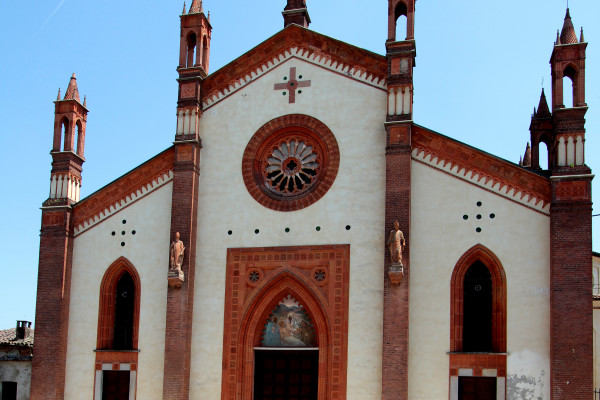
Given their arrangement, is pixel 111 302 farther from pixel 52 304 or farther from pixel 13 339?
pixel 13 339

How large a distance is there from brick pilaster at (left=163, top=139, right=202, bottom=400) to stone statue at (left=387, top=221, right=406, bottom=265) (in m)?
6.57

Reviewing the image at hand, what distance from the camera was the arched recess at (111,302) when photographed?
24875 mm

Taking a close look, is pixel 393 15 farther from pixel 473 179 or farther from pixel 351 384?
pixel 351 384

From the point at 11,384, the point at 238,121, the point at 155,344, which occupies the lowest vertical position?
the point at 11,384

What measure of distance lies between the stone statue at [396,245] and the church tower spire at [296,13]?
9.16 metres

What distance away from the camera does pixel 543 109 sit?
2977 cm

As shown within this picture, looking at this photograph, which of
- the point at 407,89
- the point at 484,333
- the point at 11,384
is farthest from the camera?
the point at 11,384

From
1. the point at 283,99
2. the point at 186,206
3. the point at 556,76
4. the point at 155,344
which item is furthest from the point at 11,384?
the point at 556,76

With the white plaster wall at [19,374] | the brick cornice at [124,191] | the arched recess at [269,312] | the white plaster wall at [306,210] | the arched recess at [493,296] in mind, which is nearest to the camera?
the arched recess at [493,296]

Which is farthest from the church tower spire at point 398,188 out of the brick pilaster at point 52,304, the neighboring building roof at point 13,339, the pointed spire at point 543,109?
the neighboring building roof at point 13,339

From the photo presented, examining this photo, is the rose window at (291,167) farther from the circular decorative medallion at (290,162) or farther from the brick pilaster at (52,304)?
the brick pilaster at (52,304)

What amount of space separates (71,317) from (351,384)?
9.80 metres

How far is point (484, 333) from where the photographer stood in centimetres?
2172

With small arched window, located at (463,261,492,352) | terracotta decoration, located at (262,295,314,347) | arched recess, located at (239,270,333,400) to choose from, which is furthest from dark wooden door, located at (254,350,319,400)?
small arched window, located at (463,261,492,352)
